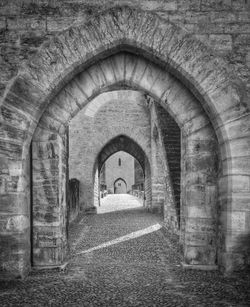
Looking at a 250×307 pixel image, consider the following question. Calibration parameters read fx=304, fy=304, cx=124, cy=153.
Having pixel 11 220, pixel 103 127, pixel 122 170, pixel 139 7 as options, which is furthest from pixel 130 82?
pixel 122 170

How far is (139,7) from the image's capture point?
12.7 feet

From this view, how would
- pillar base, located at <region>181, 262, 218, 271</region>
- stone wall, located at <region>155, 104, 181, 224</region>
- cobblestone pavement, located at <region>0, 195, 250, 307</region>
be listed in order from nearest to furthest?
cobblestone pavement, located at <region>0, 195, 250, 307</region> → pillar base, located at <region>181, 262, 218, 271</region> → stone wall, located at <region>155, 104, 181, 224</region>

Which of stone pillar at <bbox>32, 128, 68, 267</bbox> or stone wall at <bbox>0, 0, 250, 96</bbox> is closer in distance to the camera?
stone wall at <bbox>0, 0, 250, 96</bbox>

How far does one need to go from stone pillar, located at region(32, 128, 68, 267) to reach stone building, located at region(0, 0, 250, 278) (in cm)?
1

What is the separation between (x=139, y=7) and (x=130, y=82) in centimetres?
96

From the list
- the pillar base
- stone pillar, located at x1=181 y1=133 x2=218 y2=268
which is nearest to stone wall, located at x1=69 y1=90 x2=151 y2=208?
stone pillar, located at x1=181 y1=133 x2=218 y2=268

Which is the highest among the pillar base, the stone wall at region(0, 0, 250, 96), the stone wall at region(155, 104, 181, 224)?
the stone wall at region(0, 0, 250, 96)

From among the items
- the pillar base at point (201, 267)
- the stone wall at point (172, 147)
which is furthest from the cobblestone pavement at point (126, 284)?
the stone wall at point (172, 147)

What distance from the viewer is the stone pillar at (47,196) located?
4141 millimetres

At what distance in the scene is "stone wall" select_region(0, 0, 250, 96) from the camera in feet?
12.6

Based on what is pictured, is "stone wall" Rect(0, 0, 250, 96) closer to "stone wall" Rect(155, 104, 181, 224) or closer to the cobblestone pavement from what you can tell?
the cobblestone pavement

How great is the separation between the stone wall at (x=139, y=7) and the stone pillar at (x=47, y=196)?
100cm

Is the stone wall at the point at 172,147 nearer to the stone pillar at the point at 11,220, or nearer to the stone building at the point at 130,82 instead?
the stone building at the point at 130,82

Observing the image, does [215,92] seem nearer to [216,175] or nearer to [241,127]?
[241,127]
